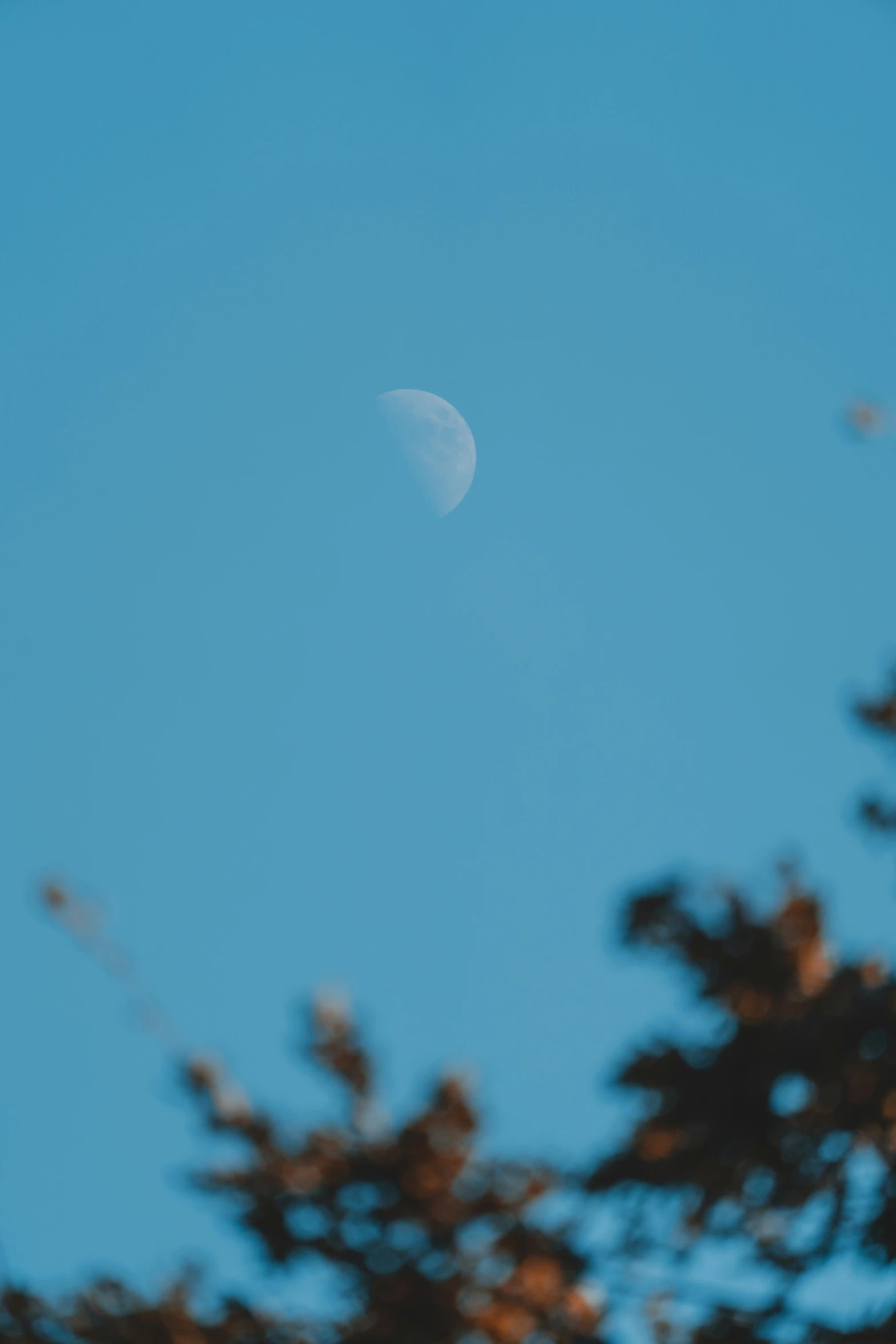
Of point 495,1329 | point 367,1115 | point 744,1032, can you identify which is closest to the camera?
point 744,1032

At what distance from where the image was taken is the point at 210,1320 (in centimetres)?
534

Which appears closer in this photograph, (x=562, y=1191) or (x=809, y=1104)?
(x=809, y=1104)

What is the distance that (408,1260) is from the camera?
5.15 metres

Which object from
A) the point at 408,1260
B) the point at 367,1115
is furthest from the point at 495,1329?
the point at 367,1115

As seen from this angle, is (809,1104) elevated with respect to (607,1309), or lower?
elevated

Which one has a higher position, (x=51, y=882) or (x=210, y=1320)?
(x=51, y=882)

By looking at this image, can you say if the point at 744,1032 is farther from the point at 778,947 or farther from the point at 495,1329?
the point at 495,1329

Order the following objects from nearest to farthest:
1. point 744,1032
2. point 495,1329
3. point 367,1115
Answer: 1. point 744,1032
2. point 495,1329
3. point 367,1115

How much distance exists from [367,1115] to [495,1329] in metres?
1.33

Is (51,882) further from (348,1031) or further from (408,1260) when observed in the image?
(408,1260)

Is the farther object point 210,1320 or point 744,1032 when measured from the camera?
point 210,1320

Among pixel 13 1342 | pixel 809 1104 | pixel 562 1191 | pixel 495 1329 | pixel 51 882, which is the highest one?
pixel 51 882

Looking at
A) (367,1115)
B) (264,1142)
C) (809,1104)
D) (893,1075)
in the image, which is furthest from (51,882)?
(893,1075)

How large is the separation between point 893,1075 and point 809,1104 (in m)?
0.47
